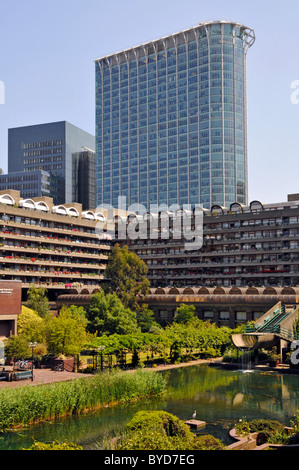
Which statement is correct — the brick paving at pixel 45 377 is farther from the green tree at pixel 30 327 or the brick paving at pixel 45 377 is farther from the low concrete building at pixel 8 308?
the low concrete building at pixel 8 308

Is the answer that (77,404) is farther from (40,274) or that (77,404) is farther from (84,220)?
(84,220)

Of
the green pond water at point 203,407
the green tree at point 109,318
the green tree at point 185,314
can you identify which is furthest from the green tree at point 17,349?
the green tree at point 185,314

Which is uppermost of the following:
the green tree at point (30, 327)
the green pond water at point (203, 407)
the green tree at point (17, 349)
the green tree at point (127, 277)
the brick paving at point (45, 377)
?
the green tree at point (127, 277)

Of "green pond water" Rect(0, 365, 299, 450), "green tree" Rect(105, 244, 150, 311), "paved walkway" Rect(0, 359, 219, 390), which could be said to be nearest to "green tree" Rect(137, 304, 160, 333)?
"green tree" Rect(105, 244, 150, 311)

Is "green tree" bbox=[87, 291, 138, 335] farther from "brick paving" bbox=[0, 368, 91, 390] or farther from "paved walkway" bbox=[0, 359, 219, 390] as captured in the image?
"brick paving" bbox=[0, 368, 91, 390]

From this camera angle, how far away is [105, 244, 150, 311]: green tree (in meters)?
93.4

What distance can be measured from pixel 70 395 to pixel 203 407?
10.1 meters

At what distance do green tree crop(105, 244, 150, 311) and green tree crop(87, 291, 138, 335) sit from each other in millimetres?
15690

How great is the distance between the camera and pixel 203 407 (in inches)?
1602

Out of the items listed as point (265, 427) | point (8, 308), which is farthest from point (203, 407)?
point (8, 308)

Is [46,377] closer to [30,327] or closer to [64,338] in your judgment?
[64,338]

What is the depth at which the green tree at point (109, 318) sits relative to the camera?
72188mm

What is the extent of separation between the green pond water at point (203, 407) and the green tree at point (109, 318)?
15.1 m

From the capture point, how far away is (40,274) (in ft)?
381
